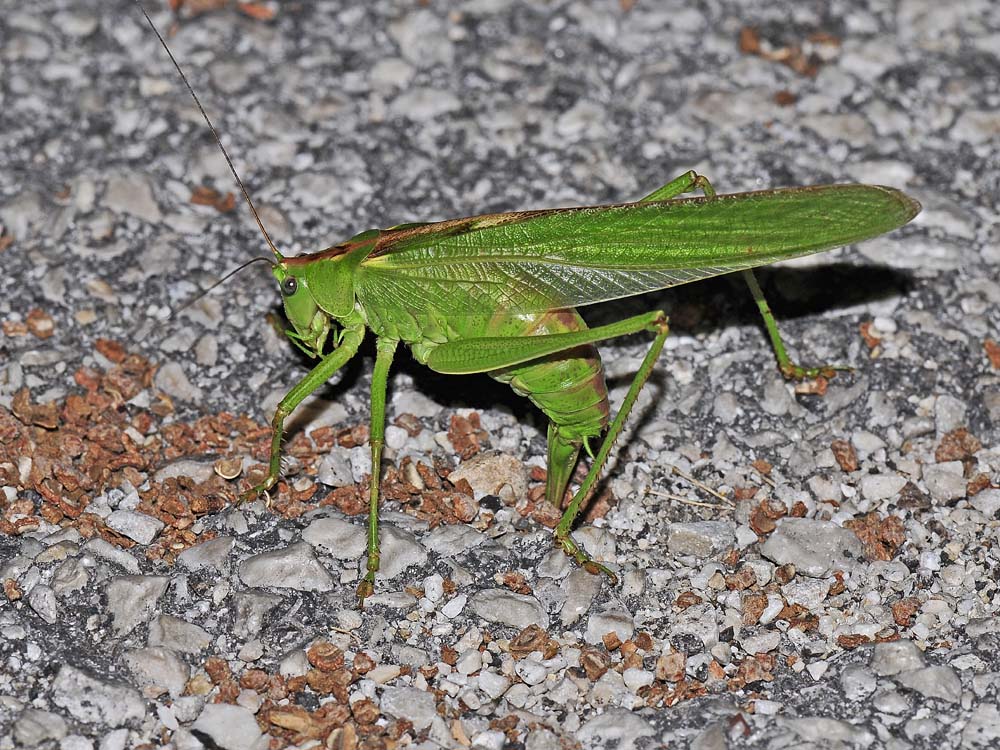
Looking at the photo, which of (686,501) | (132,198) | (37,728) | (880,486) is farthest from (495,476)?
(132,198)

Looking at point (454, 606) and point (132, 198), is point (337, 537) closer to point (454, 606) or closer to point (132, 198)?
point (454, 606)

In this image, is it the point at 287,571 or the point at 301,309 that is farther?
the point at 301,309

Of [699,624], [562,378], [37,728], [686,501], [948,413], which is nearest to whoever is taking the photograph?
[37,728]

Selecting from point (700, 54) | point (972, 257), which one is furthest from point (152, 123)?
point (972, 257)

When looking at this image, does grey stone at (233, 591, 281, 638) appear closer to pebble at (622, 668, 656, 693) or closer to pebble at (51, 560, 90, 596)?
pebble at (51, 560, 90, 596)

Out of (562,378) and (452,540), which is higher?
(562,378)

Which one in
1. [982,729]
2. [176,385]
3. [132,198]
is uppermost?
[132,198]

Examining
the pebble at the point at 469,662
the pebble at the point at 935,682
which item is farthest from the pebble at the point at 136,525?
the pebble at the point at 935,682

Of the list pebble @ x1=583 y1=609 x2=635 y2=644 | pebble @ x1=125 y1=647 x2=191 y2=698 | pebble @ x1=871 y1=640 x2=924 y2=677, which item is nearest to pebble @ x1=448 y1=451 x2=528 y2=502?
pebble @ x1=583 y1=609 x2=635 y2=644
